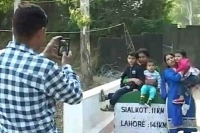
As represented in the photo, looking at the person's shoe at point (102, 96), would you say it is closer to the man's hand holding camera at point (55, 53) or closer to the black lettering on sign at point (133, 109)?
the black lettering on sign at point (133, 109)

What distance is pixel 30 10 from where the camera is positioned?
245cm

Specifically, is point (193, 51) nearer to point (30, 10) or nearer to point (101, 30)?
point (101, 30)

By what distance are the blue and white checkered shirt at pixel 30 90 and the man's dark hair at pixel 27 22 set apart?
67 mm

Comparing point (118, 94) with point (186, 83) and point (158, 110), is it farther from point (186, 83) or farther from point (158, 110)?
point (186, 83)

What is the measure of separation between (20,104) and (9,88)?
0.34ft

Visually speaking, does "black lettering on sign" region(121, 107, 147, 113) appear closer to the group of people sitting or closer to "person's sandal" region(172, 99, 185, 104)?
the group of people sitting

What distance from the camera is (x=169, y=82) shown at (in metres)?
5.82

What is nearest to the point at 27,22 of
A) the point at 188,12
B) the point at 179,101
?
the point at 179,101

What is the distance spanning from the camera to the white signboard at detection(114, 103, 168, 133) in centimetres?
597

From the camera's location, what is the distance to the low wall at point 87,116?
18.4 ft

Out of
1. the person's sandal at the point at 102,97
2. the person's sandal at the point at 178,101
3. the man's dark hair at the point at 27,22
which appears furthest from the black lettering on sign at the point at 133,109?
the man's dark hair at the point at 27,22

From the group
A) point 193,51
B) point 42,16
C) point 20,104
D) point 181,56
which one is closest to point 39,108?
point 20,104

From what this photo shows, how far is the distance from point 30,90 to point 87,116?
3.64 m

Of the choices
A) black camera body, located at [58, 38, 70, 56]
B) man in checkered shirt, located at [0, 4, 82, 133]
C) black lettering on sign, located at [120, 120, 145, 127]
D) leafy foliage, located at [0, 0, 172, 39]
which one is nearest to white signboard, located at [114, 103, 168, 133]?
black lettering on sign, located at [120, 120, 145, 127]
